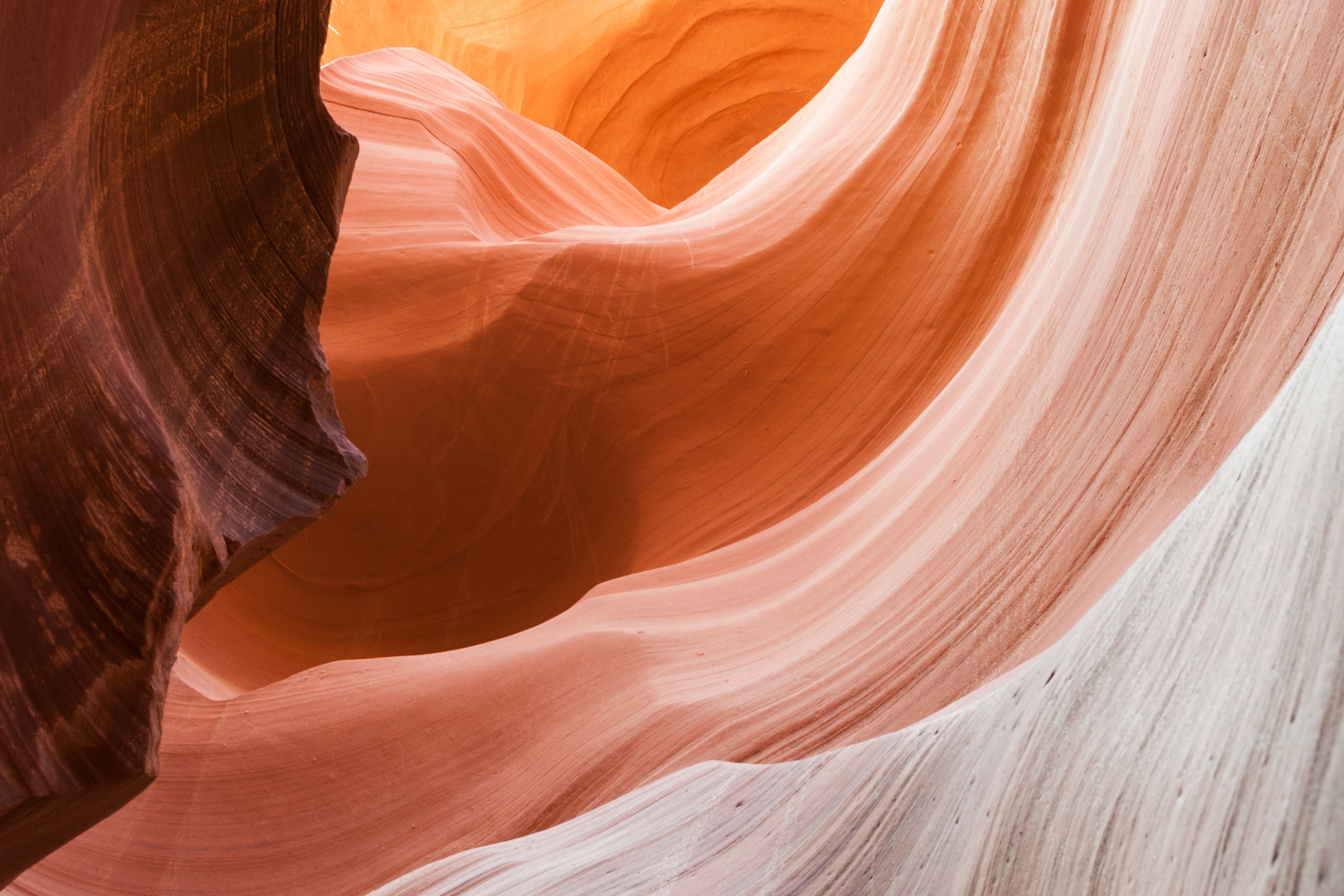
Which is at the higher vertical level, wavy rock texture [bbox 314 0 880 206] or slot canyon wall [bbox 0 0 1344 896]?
wavy rock texture [bbox 314 0 880 206]

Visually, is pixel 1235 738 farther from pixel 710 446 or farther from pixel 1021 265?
pixel 710 446

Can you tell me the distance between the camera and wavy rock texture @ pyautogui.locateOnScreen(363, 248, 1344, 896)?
43 centimetres

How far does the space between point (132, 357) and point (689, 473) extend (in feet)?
4.71

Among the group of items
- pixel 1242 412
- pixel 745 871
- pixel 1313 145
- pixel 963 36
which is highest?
pixel 963 36

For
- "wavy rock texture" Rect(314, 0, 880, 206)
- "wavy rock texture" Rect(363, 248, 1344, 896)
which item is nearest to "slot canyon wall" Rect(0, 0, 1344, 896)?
"wavy rock texture" Rect(363, 248, 1344, 896)

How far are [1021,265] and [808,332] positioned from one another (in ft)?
1.59

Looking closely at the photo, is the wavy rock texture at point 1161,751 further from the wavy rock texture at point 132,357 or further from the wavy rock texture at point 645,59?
the wavy rock texture at point 645,59

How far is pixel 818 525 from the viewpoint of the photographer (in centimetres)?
181

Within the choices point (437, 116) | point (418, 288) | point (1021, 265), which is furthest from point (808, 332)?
point (437, 116)

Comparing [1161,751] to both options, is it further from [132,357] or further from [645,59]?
[645,59]

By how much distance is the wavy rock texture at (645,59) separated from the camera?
527 cm

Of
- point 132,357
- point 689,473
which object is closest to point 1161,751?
point 132,357

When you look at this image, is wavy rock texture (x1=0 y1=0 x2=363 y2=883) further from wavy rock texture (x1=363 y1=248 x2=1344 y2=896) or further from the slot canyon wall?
wavy rock texture (x1=363 y1=248 x2=1344 y2=896)

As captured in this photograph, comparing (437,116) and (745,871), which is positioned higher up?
(437,116)
